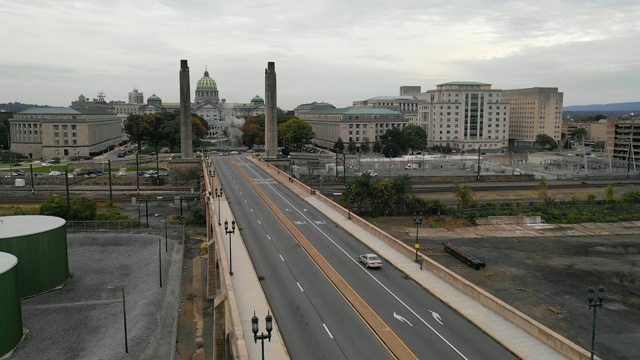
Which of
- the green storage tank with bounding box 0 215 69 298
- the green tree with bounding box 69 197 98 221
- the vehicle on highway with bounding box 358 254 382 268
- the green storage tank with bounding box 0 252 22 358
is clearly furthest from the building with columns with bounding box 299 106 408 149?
the green storage tank with bounding box 0 252 22 358

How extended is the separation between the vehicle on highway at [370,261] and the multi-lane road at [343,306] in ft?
1.42

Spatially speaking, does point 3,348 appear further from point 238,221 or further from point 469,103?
point 469,103

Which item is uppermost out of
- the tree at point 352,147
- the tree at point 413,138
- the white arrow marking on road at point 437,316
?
the tree at point 413,138

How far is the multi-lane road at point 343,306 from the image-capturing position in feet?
80.9

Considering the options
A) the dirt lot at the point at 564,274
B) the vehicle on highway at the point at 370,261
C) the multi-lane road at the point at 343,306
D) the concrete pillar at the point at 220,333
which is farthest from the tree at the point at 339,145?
the concrete pillar at the point at 220,333

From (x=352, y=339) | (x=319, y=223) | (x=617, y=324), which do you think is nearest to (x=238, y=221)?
(x=319, y=223)

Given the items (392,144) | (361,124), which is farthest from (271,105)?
(361,124)

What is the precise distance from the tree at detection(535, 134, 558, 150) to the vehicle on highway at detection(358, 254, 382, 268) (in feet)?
567

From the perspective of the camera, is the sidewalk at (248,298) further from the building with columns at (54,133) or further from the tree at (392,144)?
the building with columns at (54,133)

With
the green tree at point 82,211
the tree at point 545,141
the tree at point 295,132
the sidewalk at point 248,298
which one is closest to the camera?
the sidewalk at point 248,298

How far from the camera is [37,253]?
42.9 metres

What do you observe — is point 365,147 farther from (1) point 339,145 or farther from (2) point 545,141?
(2) point 545,141

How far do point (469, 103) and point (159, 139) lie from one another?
10186 cm

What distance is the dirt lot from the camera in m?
35.6
